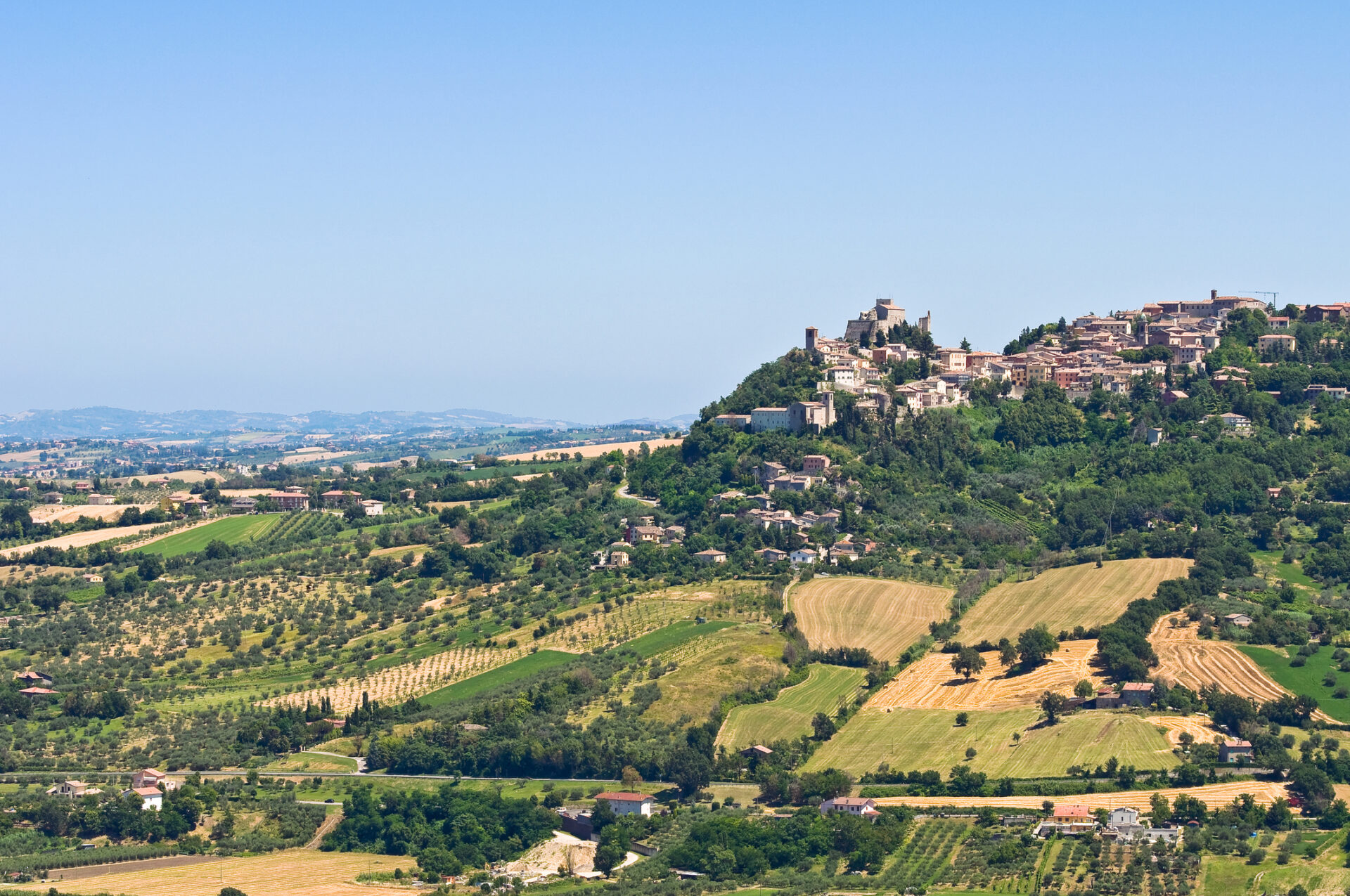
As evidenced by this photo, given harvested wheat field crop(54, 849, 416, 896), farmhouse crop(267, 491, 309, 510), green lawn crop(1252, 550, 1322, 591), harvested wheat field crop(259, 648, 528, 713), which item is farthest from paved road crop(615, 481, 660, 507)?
harvested wheat field crop(54, 849, 416, 896)

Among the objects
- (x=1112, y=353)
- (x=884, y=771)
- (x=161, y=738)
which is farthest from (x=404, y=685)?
(x=1112, y=353)

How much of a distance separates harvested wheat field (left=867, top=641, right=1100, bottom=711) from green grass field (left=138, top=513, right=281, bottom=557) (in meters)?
51.5

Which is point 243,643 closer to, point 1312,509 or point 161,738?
point 161,738

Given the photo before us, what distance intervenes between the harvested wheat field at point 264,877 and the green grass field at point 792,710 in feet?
49.4

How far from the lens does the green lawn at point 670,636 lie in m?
76.5

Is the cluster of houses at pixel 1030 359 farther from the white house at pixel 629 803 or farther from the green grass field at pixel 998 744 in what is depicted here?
the white house at pixel 629 803

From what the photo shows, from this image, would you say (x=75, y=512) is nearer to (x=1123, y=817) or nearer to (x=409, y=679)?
(x=409, y=679)

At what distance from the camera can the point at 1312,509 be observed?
3676 inches

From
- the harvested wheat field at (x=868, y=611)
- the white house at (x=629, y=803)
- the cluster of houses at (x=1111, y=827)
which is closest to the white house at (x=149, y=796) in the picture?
the white house at (x=629, y=803)

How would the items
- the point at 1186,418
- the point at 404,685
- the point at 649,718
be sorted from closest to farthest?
the point at 649,718 < the point at 404,685 < the point at 1186,418

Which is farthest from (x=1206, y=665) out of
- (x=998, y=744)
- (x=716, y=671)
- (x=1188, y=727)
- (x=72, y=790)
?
(x=72, y=790)

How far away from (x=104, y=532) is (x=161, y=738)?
49.5 m

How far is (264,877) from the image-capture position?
2126 inches

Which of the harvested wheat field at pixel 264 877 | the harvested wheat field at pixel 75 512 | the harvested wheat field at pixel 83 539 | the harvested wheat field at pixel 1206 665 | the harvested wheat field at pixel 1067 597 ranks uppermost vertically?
the harvested wheat field at pixel 75 512
